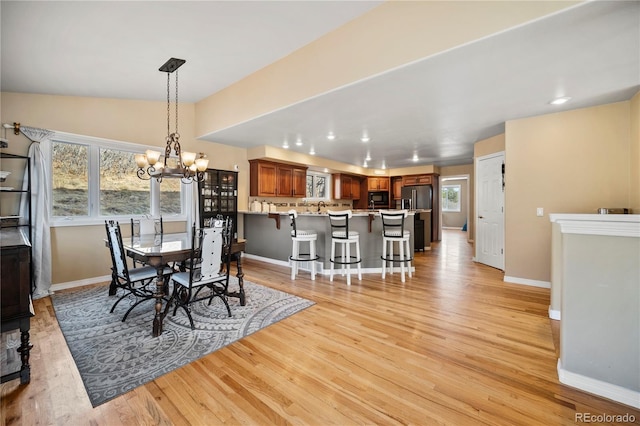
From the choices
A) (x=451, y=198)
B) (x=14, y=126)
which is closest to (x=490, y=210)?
(x=14, y=126)

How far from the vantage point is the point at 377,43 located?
2.60 meters

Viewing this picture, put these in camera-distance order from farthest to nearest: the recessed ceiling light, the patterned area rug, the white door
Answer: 1. the white door
2. the recessed ceiling light
3. the patterned area rug

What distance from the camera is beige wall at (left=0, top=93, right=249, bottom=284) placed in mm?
3461

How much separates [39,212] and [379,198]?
836cm

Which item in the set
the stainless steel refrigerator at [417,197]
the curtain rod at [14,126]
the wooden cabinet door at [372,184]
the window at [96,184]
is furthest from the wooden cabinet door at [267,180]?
the stainless steel refrigerator at [417,197]

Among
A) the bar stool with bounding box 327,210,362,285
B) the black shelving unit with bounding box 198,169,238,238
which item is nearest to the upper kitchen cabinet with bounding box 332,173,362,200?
the black shelving unit with bounding box 198,169,238,238

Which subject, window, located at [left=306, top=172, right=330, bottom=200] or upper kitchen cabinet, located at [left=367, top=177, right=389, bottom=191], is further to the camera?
upper kitchen cabinet, located at [left=367, top=177, right=389, bottom=191]

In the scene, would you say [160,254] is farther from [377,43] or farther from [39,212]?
[377,43]

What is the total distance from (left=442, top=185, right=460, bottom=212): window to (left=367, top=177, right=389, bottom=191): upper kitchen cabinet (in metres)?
5.48

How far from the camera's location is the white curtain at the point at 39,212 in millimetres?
3408

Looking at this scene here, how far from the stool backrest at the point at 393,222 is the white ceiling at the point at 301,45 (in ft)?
4.81

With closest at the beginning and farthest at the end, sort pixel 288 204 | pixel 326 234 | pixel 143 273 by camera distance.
Result: pixel 143 273 → pixel 326 234 → pixel 288 204

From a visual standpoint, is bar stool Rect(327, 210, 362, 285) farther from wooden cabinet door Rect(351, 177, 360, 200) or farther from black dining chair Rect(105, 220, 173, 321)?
wooden cabinet door Rect(351, 177, 360, 200)

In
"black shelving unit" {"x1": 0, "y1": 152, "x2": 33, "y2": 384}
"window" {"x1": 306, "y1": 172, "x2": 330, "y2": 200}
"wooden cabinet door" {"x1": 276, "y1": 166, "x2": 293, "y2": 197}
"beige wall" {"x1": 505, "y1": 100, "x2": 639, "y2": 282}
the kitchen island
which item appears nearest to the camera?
"black shelving unit" {"x1": 0, "y1": 152, "x2": 33, "y2": 384}
